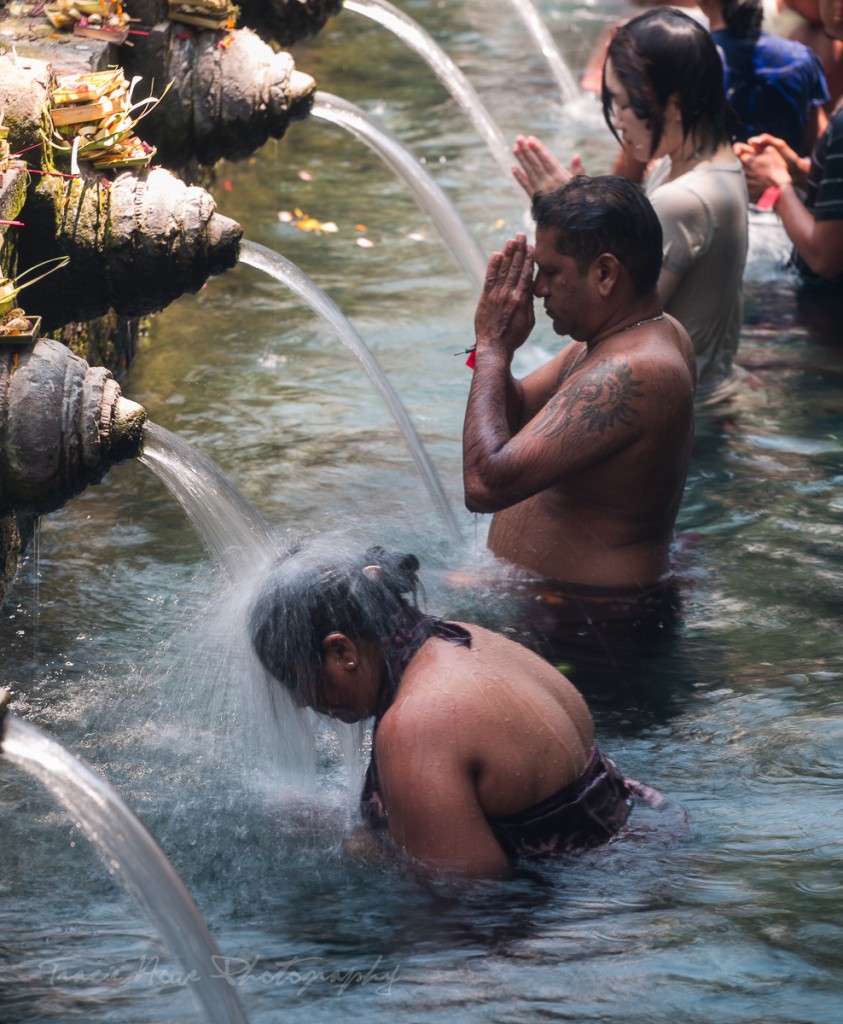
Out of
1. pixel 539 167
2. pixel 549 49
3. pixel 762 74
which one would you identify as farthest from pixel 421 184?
pixel 549 49

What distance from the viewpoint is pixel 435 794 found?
357 cm

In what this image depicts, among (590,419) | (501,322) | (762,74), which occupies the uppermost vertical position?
(762,74)

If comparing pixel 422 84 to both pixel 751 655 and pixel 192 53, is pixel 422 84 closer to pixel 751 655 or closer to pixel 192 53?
pixel 192 53

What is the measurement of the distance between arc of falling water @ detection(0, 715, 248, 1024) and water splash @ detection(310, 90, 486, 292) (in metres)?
5.47

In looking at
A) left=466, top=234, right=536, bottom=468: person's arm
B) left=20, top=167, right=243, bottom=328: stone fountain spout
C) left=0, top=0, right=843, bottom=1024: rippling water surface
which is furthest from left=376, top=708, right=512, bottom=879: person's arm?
left=20, top=167, right=243, bottom=328: stone fountain spout

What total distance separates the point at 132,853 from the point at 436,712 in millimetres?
→ 736

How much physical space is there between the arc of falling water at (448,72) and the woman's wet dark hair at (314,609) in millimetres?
6951

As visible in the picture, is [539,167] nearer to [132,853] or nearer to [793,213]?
[793,213]

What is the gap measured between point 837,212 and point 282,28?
9.65ft

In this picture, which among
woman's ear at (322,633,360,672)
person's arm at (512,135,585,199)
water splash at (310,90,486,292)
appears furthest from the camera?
water splash at (310,90,486,292)

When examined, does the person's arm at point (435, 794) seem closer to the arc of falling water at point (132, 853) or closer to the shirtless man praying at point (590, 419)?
the arc of falling water at point (132, 853)

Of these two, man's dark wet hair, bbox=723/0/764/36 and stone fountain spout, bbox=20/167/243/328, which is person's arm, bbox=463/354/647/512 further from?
man's dark wet hair, bbox=723/0/764/36

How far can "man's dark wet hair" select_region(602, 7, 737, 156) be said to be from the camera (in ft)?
19.2

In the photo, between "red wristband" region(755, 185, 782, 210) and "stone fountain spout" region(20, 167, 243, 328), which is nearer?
"stone fountain spout" region(20, 167, 243, 328)
